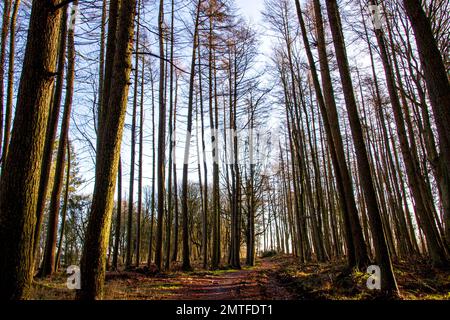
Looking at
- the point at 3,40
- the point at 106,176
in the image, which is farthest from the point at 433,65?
the point at 3,40

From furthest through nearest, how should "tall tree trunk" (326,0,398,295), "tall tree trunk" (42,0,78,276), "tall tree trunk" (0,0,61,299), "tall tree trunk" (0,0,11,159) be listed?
1. "tall tree trunk" (0,0,11,159)
2. "tall tree trunk" (42,0,78,276)
3. "tall tree trunk" (326,0,398,295)
4. "tall tree trunk" (0,0,61,299)

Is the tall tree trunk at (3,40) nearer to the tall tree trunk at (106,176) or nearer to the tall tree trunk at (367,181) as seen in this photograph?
the tall tree trunk at (106,176)

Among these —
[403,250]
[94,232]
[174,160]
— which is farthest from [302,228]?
[94,232]

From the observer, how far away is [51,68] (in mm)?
4293

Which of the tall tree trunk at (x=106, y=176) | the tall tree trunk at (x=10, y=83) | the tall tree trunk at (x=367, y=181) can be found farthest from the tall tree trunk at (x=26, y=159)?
the tall tree trunk at (x=10, y=83)

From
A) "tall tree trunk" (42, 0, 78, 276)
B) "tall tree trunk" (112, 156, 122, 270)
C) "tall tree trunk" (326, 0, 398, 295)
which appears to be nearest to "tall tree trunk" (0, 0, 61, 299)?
"tall tree trunk" (42, 0, 78, 276)

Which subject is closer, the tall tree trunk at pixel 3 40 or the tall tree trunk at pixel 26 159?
the tall tree trunk at pixel 26 159

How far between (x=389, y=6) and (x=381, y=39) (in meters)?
2.09

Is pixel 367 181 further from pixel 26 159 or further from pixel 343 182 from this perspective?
pixel 26 159

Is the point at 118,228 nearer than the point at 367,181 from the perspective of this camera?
No

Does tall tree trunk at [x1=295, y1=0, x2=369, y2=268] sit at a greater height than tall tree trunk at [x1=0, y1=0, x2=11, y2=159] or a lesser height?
lesser

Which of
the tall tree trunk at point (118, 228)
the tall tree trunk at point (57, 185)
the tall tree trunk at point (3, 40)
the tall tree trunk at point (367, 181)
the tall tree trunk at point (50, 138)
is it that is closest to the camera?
the tall tree trunk at point (367, 181)

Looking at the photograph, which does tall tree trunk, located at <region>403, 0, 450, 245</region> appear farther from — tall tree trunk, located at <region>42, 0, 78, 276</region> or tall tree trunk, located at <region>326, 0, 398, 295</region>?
tall tree trunk, located at <region>42, 0, 78, 276</region>

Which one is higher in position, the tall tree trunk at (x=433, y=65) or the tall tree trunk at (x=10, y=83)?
the tall tree trunk at (x=10, y=83)
